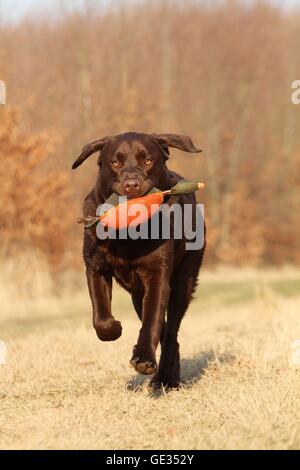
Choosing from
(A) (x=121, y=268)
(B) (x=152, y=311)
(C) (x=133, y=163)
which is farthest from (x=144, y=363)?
(C) (x=133, y=163)

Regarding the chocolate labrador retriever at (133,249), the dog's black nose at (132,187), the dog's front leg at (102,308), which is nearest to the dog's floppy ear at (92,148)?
the chocolate labrador retriever at (133,249)

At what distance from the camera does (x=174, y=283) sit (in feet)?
Result: 19.8

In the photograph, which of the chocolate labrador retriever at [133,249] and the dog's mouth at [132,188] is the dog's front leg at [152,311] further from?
the dog's mouth at [132,188]

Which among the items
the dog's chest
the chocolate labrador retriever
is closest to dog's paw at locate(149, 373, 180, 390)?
the chocolate labrador retriever

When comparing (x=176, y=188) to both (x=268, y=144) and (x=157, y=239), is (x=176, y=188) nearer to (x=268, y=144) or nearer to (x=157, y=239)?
(x=157, y=239)

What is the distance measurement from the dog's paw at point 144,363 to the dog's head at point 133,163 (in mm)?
964

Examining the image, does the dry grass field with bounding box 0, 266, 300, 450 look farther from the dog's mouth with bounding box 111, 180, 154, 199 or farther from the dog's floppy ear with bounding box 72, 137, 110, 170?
the dog's floppy ear with bounding box 72, 137, 110, 170

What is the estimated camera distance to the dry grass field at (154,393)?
4023 mm

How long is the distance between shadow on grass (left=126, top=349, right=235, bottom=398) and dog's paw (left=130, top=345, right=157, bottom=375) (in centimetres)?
54

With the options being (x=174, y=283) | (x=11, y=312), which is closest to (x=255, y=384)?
(x=174, y=283)

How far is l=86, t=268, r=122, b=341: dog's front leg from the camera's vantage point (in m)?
5.27

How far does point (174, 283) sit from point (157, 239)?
2.60 feet

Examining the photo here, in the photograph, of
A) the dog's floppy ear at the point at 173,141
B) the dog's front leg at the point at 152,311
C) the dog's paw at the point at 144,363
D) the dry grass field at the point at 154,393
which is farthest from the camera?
the dog's floppy ear at the point at 173,141

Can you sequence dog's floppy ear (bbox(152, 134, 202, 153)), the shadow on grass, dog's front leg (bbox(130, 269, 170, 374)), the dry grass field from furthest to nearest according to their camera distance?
1. the shadow on grass
2. dog's floppy ear (bbox(152, 134, 202, 153))
3. dog's front leg (bbox(130, 269, 170, 374))
4. the dry grass field
